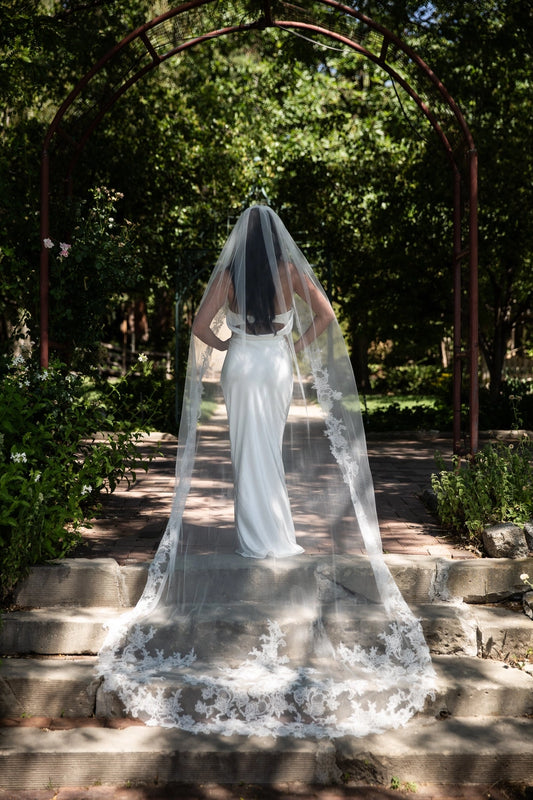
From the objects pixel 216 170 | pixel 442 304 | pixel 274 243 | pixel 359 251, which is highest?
pixel 216 170

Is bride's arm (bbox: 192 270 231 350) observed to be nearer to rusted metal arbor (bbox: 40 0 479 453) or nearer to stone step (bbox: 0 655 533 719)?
rusted metal arbor (bbox: 40 0 479 453)

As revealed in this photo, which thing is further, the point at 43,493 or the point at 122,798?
the point at 43,493

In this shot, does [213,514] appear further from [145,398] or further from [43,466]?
[145,398]

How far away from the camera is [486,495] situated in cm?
504

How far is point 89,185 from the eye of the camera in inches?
480

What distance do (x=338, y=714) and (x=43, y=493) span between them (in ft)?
6.51

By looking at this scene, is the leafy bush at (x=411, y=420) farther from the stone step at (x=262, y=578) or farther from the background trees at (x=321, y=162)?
the stone step at (x=262, y=578)

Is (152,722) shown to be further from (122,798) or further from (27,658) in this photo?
(27,658)

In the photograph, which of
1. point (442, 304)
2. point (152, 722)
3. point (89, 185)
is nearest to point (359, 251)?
point (442, 304)

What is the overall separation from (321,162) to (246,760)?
12623mm

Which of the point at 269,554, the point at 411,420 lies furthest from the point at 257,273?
the point at 411,420

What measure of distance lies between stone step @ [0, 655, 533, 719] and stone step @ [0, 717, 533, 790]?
0.76 feet

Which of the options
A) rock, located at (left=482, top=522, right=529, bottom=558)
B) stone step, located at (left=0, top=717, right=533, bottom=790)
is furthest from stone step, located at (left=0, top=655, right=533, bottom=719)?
rock, located at (left=482, top=522, right=529, bottom=558)

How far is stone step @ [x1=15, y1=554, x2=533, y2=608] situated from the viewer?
426 cm
